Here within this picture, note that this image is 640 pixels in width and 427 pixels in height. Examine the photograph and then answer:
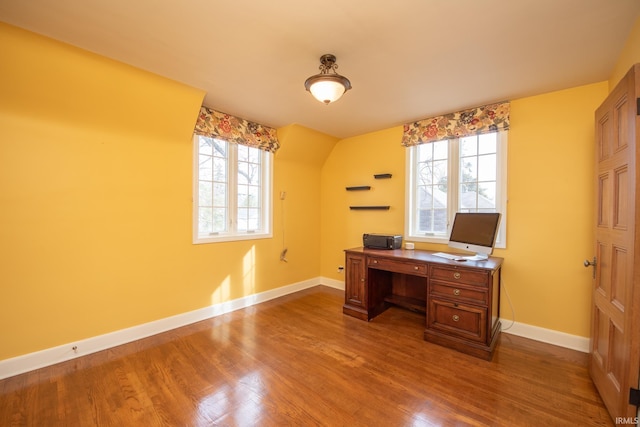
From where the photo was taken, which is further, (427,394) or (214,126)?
(214,126)

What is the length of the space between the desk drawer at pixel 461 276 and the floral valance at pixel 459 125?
159 cm

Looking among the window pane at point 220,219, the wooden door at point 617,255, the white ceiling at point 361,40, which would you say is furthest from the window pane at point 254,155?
the wooden door at point 617,255

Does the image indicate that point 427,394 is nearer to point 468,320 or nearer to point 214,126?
point 468,320

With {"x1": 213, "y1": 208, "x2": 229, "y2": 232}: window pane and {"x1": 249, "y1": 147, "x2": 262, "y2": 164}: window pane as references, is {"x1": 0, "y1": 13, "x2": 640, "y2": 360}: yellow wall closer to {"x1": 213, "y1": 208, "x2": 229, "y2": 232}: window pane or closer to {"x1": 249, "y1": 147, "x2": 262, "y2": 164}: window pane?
{"x1": 213, "y1": 208, "x2": 229, "y2": 232}: window pane

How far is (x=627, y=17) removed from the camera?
162cm

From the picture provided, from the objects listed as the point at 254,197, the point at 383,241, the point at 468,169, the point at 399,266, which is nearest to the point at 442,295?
the point at 399,266

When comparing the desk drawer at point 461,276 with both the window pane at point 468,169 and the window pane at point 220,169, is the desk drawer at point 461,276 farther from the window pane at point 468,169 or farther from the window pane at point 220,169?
the window pane at point 220,169

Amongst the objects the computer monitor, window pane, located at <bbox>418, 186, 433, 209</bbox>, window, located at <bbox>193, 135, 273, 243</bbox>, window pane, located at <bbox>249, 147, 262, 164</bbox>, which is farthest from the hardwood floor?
window pane, located at <bbox>249, 147, 262, 164</bbox>

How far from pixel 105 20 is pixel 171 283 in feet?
7.71

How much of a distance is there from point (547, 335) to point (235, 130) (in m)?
4.09

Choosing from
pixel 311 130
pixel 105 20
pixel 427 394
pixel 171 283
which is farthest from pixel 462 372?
pixel 105 20

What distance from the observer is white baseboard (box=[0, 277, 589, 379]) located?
A: 2072mm

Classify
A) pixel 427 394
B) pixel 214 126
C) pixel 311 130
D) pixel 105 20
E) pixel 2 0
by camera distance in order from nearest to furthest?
pixel 2 0
pixel 105 20
pixel 427 394
pixel 214 126
pixel 311 130

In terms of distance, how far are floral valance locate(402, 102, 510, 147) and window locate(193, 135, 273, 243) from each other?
204 cm
